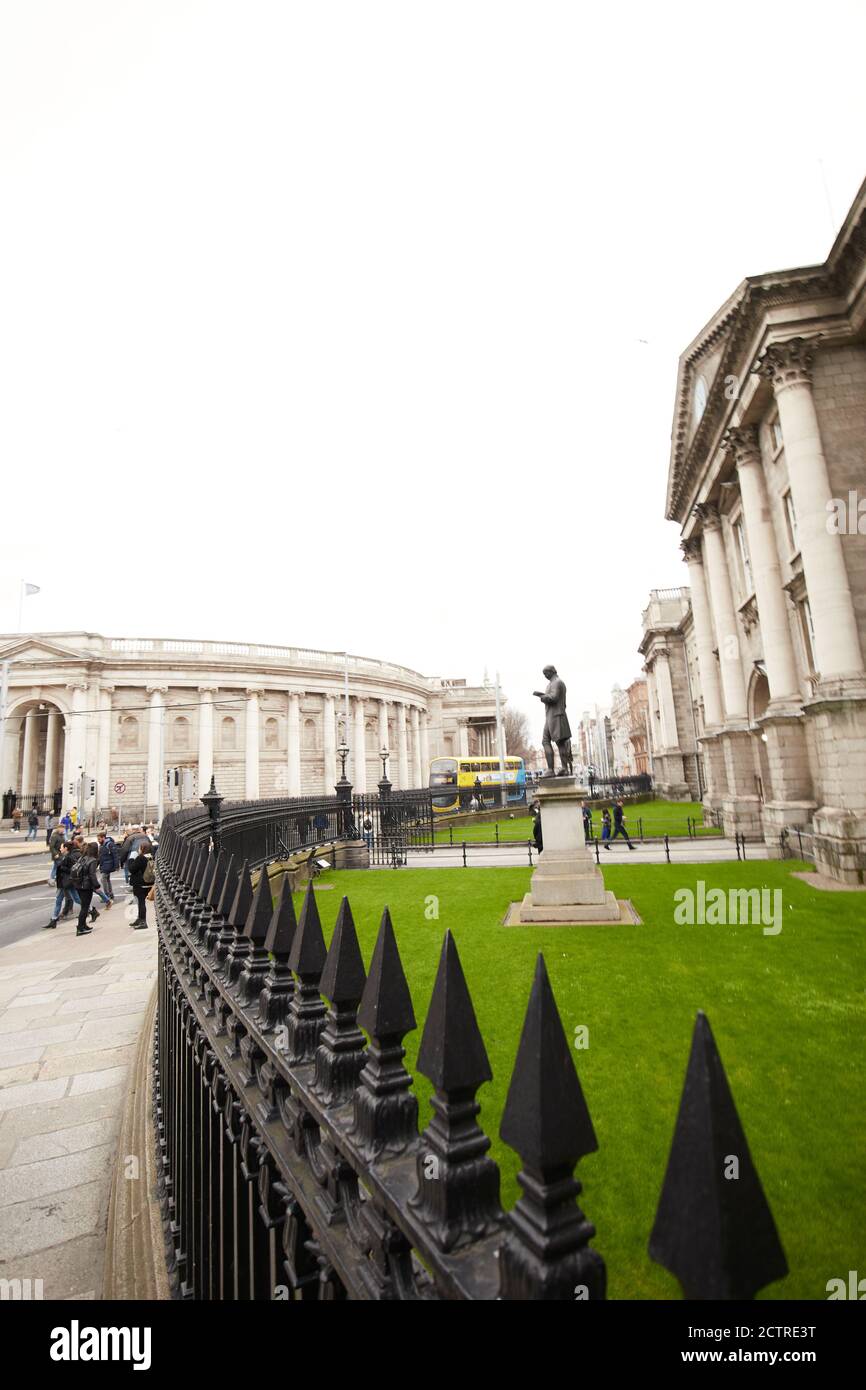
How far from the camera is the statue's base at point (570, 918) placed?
35.2ft

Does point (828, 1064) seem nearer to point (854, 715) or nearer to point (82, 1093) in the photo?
point (82, 1093)

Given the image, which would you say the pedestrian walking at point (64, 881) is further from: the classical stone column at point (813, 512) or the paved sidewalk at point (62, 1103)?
the classical stone column at point (813, 512)

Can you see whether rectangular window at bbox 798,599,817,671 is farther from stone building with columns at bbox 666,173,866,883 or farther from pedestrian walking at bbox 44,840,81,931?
pedestrian walking at bbox 44,840,81,931

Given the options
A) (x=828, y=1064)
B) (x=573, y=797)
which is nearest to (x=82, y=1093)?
(x=828, y=1064)

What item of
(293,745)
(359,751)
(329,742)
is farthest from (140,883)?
(359,751)

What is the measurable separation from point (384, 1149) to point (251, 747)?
180 feet

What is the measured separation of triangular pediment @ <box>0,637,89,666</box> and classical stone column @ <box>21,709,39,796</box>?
26.0 ft

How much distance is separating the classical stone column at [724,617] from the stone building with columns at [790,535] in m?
0.05

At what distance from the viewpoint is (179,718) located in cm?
5256

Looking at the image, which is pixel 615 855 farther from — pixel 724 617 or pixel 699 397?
pixel 699 397

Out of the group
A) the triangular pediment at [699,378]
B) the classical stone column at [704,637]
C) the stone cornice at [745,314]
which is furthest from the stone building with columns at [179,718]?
the stone cornice at [745,314]

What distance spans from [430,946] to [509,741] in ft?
381

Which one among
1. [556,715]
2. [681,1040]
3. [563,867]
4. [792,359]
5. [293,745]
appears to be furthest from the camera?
[293,745]
